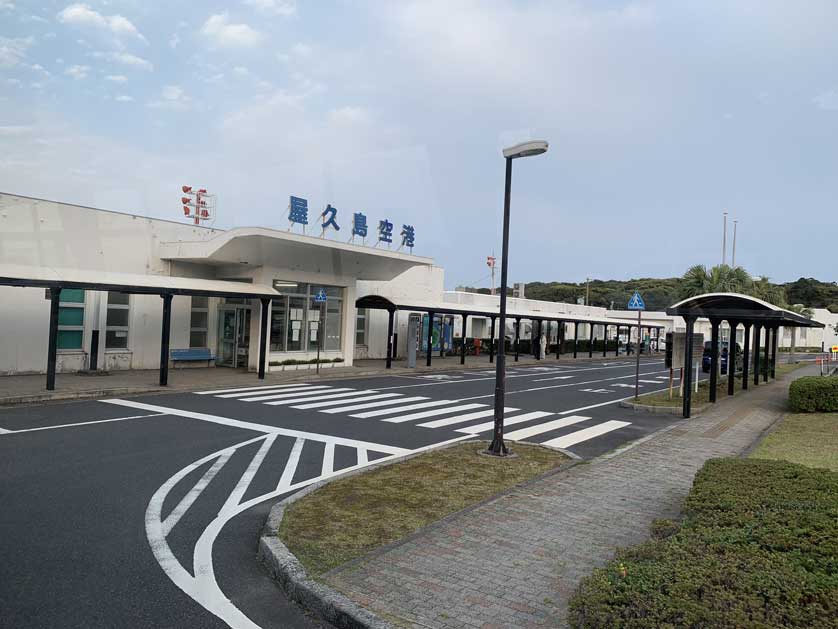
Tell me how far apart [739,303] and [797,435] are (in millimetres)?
4355

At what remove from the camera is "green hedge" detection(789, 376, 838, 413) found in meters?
15.5

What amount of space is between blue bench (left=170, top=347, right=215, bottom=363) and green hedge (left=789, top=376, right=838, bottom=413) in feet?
60.9

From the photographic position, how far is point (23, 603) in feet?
14.8

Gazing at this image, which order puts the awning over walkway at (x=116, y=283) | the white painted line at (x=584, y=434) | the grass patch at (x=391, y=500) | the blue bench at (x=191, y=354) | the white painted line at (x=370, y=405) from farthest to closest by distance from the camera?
the blue bench at (x=191, y=354)
the white painted line at (x=370, y=405)
the awning over walkway at (x=116, y=283)
the white painted line at (x=584, y=434)
the grass patch at (x=391, y=500)

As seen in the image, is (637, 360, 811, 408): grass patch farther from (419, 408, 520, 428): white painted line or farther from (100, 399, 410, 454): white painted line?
(100, 399, 410, 454): white painted line

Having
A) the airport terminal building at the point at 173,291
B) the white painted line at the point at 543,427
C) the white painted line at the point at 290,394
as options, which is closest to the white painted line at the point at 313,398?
the white painted line at the point at 290,394

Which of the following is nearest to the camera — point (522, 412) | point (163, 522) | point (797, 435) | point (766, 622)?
point (766, 622)

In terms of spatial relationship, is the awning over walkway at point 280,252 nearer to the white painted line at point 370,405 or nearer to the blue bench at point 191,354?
the blue bench at point 191,354

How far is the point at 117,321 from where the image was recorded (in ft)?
68.2

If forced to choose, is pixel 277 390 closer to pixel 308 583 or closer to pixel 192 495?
pixel 192 495

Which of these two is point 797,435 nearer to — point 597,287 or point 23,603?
point 23,603

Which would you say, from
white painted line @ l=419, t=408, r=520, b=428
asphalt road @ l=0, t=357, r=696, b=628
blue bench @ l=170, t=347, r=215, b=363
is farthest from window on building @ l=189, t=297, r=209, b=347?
white painted line @ l=419, t=408, r=520, b=428

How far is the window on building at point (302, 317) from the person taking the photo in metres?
23.2

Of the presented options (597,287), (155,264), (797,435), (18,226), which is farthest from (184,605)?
(597,287)
